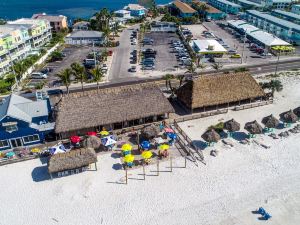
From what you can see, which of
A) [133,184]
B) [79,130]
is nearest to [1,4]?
[79,130]


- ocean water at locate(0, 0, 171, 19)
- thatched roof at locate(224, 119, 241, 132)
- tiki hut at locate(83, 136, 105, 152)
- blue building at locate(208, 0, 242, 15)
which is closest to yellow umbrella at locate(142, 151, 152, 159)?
tiki hut at locate(83, 136, 105, 152)

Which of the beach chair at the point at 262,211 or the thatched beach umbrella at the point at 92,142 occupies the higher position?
the thatched beach umbrella at the point at 92,142

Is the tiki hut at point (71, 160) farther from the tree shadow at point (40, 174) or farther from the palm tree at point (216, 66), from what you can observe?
the palm tree at point (216, 66)

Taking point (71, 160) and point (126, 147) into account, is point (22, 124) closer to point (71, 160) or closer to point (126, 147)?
point (71, 160)

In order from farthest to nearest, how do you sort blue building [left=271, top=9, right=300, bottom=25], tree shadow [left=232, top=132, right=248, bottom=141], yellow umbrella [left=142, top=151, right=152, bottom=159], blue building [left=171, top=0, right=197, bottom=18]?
blue building [left=171, top=0, right=197, bottom=18]
blue building [left=271, top=9, right=300, bottom=25]
tree shadow [left=232, top=132, right=248, bottom=141]
yellow umbrella [left=142, top=151, right=152, bottom=159]

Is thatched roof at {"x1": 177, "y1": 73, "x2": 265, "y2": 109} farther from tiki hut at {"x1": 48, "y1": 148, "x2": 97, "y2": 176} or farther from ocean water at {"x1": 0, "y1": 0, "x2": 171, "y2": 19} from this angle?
ocean water at {"x1": 0, "y1": 0, "x2": 171, "y2": 19}

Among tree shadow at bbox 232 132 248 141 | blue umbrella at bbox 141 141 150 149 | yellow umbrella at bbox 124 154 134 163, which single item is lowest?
tree shadow at bbox 232 132 248 141

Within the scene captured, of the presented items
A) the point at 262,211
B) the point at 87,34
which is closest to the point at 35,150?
the point at 262,211

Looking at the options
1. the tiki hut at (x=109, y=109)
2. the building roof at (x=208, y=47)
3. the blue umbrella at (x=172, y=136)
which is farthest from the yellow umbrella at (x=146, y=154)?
the building roof at (x=208, y=47)
